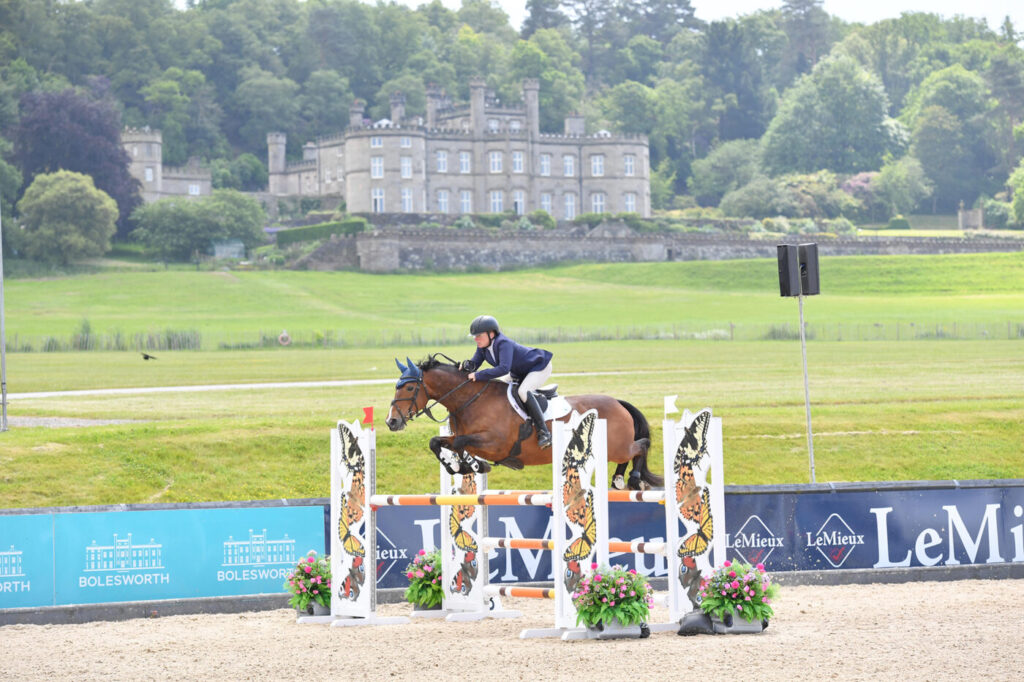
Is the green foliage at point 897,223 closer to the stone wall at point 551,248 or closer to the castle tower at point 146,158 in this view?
the stone wall at point 551,248

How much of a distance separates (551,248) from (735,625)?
103 m

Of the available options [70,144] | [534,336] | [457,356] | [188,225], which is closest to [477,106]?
[188,225]

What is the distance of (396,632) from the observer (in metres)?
15.4

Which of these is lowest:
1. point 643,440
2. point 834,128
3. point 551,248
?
point 643,440

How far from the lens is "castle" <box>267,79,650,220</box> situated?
131750mm

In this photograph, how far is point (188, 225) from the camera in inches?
4567

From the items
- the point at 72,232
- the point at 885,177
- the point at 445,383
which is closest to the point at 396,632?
the point at 445,383

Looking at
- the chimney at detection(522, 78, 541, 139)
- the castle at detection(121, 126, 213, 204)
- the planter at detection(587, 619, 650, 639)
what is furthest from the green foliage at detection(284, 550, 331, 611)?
the castle at detection(121, 126, 213, 204)

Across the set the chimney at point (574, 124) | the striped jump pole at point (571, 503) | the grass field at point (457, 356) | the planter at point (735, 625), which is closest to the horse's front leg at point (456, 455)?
the striped jump pole at point (571, 503)

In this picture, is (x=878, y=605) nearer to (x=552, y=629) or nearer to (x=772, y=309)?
(x=552, y=629)

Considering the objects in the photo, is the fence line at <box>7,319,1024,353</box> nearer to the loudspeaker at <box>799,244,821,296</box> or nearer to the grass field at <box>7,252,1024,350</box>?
the grass field at <box>7,252,1024,350</box>

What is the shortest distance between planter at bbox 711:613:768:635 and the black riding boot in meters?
2.51

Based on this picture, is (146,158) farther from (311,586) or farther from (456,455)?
(456,455)

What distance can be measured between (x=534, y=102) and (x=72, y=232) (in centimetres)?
5139
